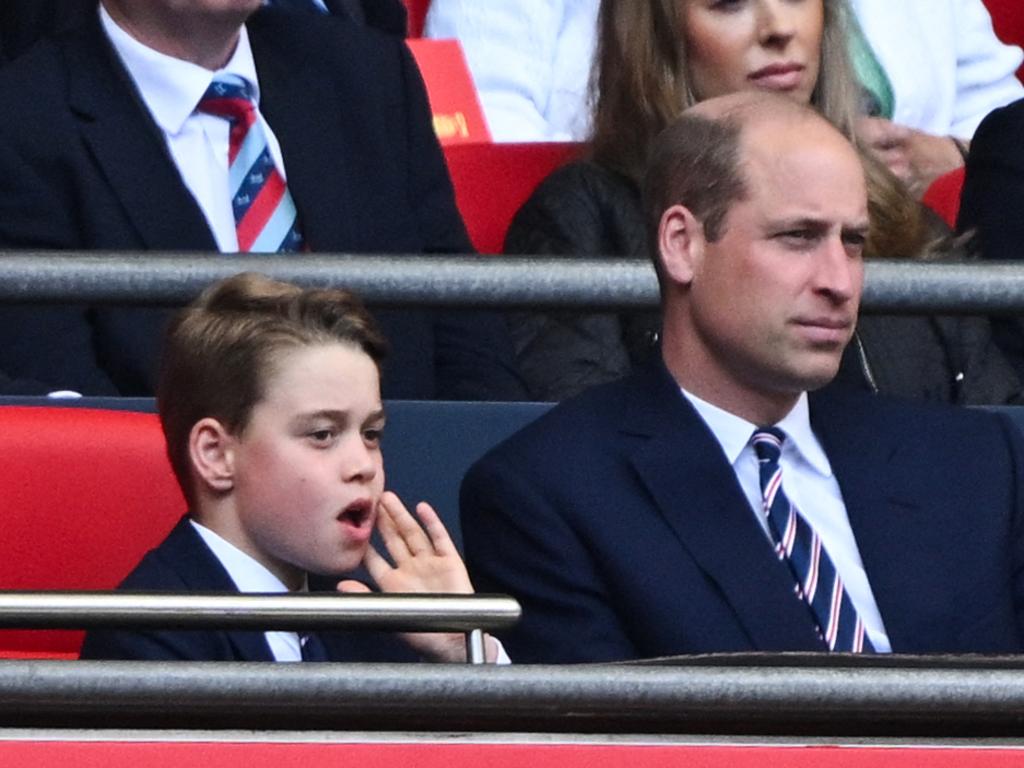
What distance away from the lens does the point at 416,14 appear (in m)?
4.35

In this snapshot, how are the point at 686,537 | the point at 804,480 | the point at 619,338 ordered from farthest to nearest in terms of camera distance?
the point at 619,338 < the point at 804,480 < the point at 686,537

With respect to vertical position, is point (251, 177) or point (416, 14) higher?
point (251, 177)

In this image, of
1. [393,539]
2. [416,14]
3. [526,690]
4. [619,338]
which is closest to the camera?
[526,690]

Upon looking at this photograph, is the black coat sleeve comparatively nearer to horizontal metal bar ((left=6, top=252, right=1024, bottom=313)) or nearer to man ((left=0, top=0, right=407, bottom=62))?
man ((left=0, top=0, right=407, bottom=62))

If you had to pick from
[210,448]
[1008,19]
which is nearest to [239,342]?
[210,448]

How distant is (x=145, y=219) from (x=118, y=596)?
1.43 m

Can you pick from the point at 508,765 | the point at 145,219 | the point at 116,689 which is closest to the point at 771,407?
the point at 145,219

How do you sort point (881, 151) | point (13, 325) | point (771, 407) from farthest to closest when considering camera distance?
point (881, 151) → point (13, 325) → point (771, 407)

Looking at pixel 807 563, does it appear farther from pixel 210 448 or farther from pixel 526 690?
pixel 526 690

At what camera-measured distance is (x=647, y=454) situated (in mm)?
2277

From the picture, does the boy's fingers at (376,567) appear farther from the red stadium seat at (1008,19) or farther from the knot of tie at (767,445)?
the red stadium seat at (1008,19)

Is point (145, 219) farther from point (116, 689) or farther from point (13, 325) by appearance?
point (116, 689)

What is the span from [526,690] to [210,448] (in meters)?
0.91

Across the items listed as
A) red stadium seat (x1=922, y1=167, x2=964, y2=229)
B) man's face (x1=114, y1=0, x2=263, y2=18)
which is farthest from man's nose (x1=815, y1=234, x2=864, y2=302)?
red stadium seat (x1=922, y1=167, x2=964, y2=229)
